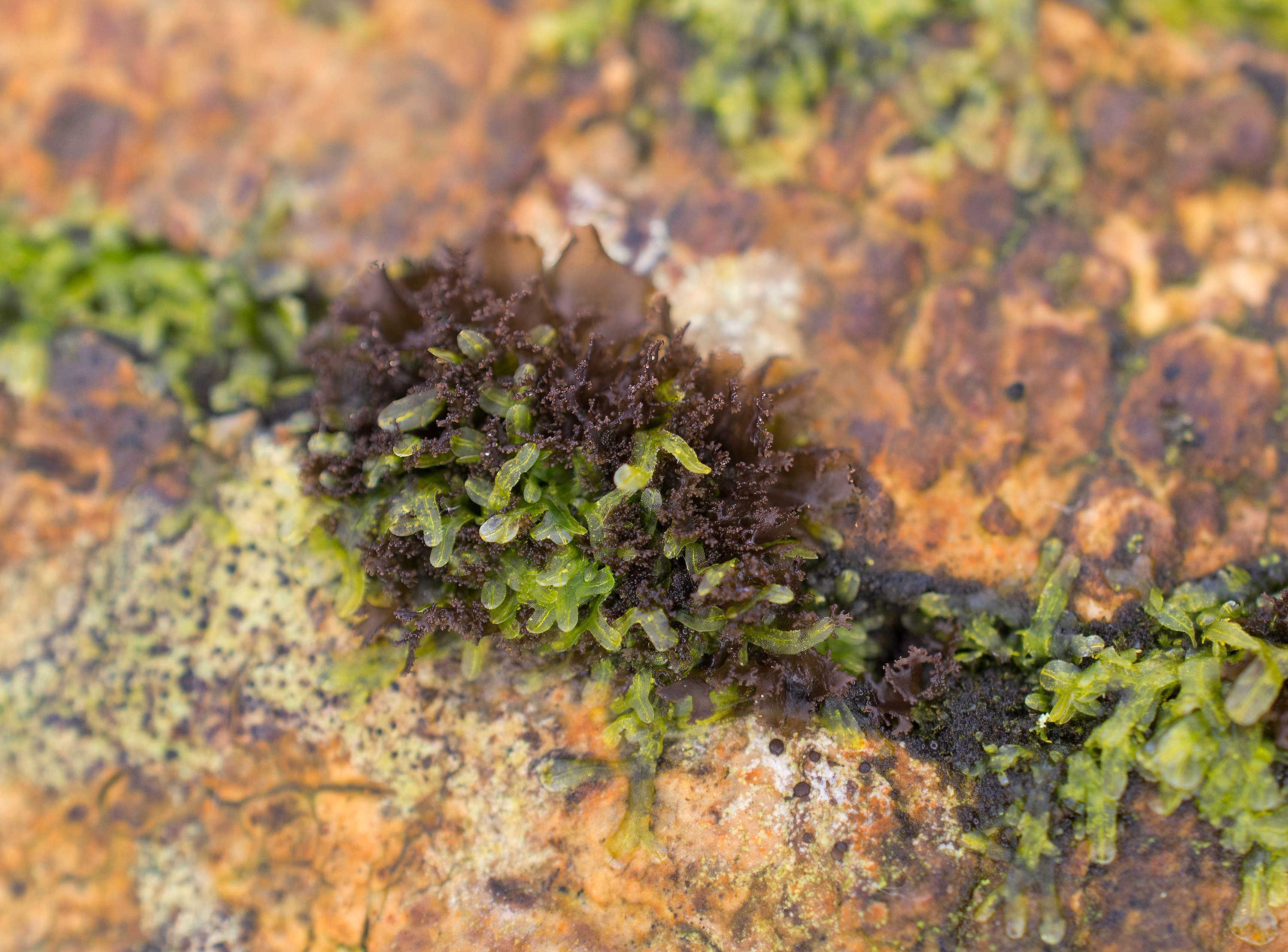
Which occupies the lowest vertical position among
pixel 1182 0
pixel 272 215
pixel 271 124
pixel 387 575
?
pixel 387 575

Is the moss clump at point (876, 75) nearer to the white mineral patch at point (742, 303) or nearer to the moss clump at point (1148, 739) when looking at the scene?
the white mineral patch at point (742, 303)

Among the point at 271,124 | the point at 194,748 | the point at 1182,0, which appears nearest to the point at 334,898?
the point at 194,748

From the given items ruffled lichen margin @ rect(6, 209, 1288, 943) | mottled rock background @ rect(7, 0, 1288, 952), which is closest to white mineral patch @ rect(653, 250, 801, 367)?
mottled rock background @ rect(7, 0, 1288, 952)

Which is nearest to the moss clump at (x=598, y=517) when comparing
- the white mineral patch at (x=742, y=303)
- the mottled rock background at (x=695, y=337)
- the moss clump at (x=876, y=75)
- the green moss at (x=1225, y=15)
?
the mottled rock background at (x=695, y=337)

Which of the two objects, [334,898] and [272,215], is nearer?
[334,898]

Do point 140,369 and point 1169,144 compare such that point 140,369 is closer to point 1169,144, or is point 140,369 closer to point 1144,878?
point 1144,878

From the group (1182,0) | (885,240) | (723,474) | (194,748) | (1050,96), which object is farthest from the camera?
(1182,0)

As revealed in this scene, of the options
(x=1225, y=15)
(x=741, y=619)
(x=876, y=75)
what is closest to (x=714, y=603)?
(x=741, y=619)
